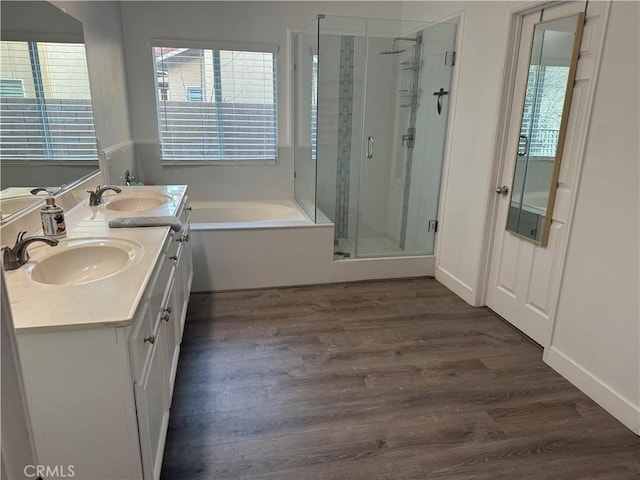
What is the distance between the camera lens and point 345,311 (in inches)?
125

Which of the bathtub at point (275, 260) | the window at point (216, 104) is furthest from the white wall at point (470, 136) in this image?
the window at point (216, 104)

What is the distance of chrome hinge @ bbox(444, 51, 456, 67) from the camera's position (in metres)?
3.41

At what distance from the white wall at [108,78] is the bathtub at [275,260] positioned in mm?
857

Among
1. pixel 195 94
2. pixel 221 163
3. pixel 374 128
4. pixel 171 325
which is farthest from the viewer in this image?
pixel 221 163

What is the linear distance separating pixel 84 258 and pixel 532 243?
8.31ft

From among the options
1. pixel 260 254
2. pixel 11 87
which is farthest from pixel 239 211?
pixel 11 87

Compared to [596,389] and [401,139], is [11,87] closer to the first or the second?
[596,389]

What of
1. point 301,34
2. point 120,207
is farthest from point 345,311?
point 301,34

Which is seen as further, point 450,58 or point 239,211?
point 239,211

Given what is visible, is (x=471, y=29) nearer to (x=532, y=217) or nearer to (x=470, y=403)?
(x=532, y=217)

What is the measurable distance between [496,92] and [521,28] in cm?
40

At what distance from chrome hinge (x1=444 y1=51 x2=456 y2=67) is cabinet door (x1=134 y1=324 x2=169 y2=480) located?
9.75ft

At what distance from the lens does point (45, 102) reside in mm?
1963

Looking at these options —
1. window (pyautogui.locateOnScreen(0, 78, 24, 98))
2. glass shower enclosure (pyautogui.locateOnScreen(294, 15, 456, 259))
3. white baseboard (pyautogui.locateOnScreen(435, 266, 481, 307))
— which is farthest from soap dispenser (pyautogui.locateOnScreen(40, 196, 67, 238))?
white baseboard (pyautogui.locateOnScreen(435, 266, 481, 307))
